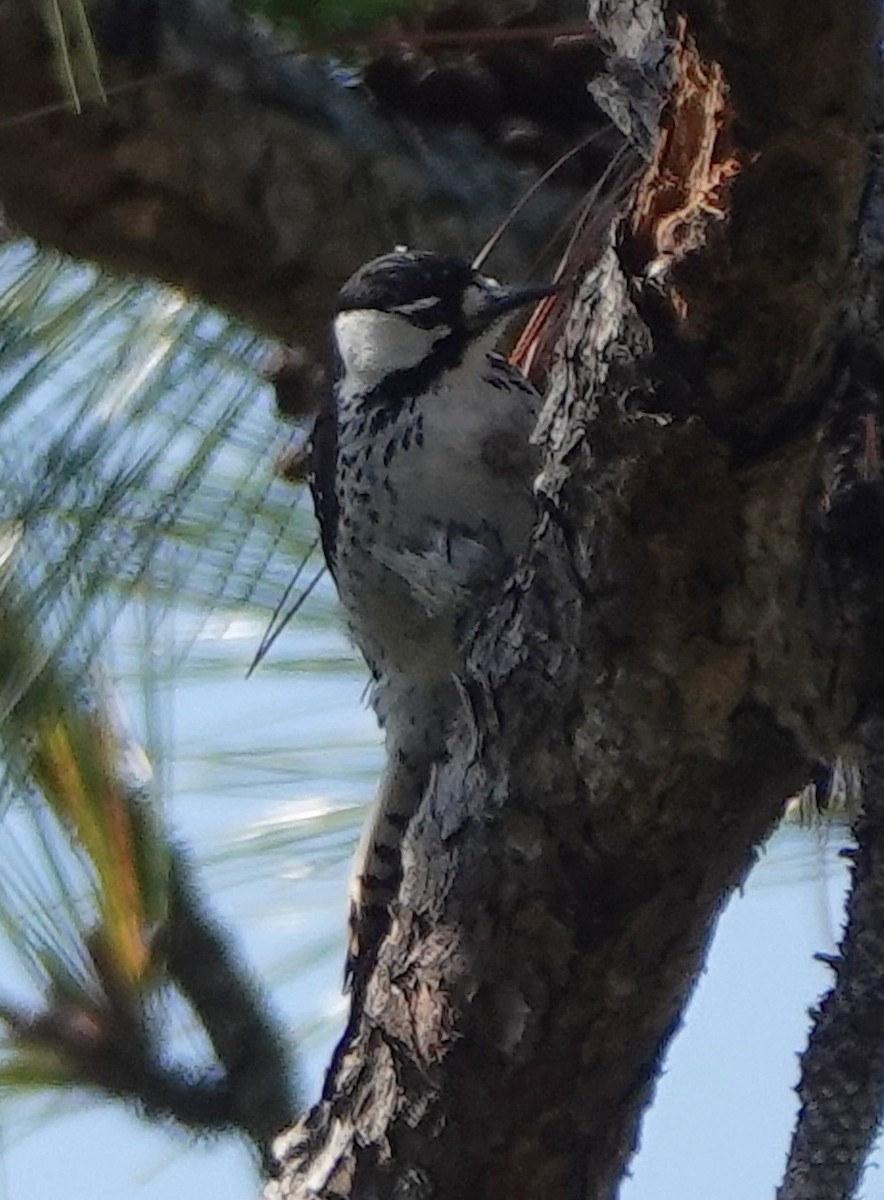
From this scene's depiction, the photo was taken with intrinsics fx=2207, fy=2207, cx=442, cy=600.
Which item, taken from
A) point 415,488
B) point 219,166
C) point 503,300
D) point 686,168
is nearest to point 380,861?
point 415,488

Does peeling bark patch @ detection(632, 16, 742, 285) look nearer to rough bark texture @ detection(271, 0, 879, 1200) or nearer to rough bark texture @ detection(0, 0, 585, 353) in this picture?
rough bark texture @ detection(271, 0, 879, 1200)

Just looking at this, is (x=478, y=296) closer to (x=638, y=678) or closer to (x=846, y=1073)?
(x=638, y=678)

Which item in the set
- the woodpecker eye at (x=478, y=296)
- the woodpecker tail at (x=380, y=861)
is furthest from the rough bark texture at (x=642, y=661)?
the woodpecker eye at (x=478, y=296)

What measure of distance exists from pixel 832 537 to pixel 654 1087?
0.38 meters

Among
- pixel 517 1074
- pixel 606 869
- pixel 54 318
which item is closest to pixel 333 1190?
pixel 517 1074

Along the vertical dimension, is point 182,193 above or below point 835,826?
above

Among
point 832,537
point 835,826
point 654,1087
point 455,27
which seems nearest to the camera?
point 832,537

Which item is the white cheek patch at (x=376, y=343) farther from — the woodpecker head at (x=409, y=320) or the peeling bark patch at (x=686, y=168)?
the peeling bark patch at (x=686, y=168)

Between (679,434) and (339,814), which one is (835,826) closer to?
(339,814)

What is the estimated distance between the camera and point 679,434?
3.93ft

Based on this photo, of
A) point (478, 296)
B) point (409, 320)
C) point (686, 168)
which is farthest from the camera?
point (409, 320)

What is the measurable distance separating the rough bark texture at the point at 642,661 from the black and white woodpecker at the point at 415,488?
1.31 ft

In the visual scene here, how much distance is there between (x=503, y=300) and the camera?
1.82m

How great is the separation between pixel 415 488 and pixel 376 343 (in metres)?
0.21
